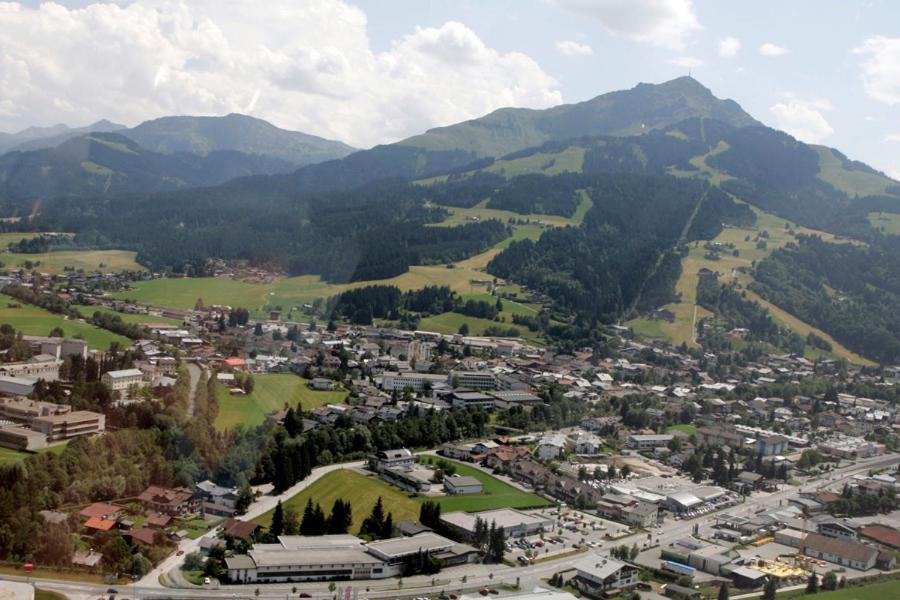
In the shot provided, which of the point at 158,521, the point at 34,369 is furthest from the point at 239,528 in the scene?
the point at 34,369

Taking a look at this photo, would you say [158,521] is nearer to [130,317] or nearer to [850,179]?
[130,317]

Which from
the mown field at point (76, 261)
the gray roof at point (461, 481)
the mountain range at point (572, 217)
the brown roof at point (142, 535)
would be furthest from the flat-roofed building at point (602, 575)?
the mown field at point (76, 261)

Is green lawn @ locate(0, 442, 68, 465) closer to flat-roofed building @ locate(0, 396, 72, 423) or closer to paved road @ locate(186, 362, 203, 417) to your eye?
flat-roofed building @ locate(0, 396, 72, 423)

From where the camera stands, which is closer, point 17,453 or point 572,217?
point 17,453

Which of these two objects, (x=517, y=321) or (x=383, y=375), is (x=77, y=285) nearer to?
(x=383, y=375)

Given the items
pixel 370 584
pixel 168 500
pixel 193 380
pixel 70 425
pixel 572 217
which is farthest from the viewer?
pixel 572 217

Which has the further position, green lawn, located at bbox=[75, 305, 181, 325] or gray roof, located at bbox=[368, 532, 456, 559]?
green lawn, located at bbox=[75, 305, 181, 325]

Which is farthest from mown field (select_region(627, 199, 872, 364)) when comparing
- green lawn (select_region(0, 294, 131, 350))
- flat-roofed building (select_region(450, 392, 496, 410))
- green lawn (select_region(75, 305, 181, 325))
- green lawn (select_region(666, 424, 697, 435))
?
green lawn (select_region(0, 294, 131, 350))

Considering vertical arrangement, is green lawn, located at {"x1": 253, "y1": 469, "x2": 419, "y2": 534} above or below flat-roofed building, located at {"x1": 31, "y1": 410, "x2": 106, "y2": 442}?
below
